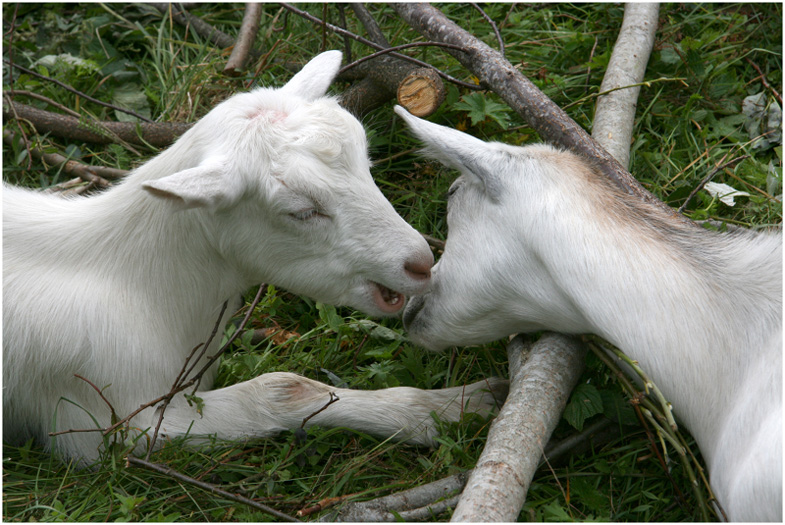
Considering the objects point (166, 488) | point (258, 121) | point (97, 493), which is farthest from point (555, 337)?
point (97, 493)

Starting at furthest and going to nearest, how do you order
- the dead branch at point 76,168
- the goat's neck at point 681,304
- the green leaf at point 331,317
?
the dead branch at point 76,168 < the green leaf at point 331,317 < the goat's neck at point 681,304

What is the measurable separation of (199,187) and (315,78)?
0.94 m

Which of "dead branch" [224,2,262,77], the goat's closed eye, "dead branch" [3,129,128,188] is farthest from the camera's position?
"dead branch" [224,2,262,77]

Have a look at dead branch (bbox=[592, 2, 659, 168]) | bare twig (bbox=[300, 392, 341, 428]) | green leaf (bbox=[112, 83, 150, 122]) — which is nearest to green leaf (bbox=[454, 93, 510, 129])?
dead branch (bbox=[592, 2, 659, 168])

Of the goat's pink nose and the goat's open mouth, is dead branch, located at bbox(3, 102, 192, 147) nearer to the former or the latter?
the goat's open mouth

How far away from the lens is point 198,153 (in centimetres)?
282

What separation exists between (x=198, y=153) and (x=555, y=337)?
154 cm

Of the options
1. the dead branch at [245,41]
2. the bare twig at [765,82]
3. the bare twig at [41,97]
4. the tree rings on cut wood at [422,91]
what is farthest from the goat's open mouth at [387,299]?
the bare twig at [765,82]

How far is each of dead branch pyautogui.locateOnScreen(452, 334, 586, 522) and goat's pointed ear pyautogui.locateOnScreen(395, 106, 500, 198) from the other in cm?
67

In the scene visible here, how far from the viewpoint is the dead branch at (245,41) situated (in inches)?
190

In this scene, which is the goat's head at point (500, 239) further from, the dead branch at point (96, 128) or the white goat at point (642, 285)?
the dead branch at point (96, 128)

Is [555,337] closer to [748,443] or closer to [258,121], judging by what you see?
[748,443]

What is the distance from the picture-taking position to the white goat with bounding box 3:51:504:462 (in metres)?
2.76

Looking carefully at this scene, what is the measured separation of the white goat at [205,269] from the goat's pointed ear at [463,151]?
9.7 inches
